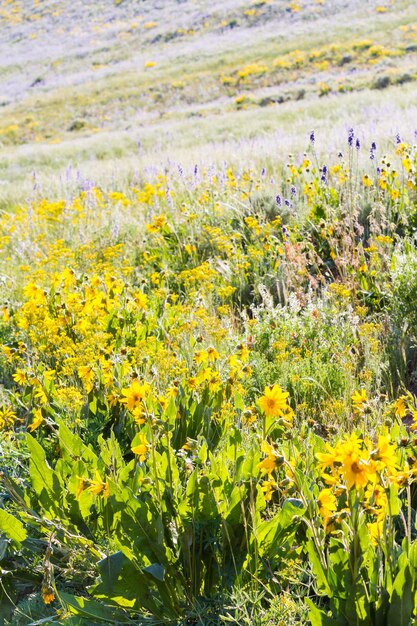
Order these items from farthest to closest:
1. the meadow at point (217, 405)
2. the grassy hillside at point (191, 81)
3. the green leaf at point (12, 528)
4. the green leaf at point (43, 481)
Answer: the grassy hillside at point (191, 81)
the green leaf at point (43, 481)
the green leaf at point (12, 528)
the meadow at point (217, 405)

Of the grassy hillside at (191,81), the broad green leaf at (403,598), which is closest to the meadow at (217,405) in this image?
the broad green leaf at (403,598)

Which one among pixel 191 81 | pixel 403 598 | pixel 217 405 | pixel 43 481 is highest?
pixel 43 481

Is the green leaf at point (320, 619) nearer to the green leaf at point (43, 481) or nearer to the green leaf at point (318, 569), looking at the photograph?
the green leaf at point (318, 569)

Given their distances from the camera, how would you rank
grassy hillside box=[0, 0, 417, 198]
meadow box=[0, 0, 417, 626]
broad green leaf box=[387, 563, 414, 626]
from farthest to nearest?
grassy hillside box=[0, 0, 417, 198] < meadow box=[0, 0, 417, 626] < broad green leaf box=[387, 563, 414, 626]

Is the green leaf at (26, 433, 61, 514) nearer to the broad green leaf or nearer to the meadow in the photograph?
the meadow

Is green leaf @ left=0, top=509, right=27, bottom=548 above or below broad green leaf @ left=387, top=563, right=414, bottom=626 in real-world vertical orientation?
above

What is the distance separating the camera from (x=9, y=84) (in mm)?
47500

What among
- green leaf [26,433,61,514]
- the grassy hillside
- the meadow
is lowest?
the grassy hillside

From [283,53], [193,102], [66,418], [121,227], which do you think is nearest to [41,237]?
[121,227]

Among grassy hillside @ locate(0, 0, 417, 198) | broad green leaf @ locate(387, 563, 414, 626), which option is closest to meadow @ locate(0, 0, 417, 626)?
broad green leaf @ locate(387, 563, 414, 626)

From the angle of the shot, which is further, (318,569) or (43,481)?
(43,481)

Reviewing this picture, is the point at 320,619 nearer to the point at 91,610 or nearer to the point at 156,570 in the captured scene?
the point at 156,570

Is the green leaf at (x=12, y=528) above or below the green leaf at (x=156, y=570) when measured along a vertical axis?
above

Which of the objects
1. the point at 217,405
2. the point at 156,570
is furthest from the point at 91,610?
the point at 217,405
